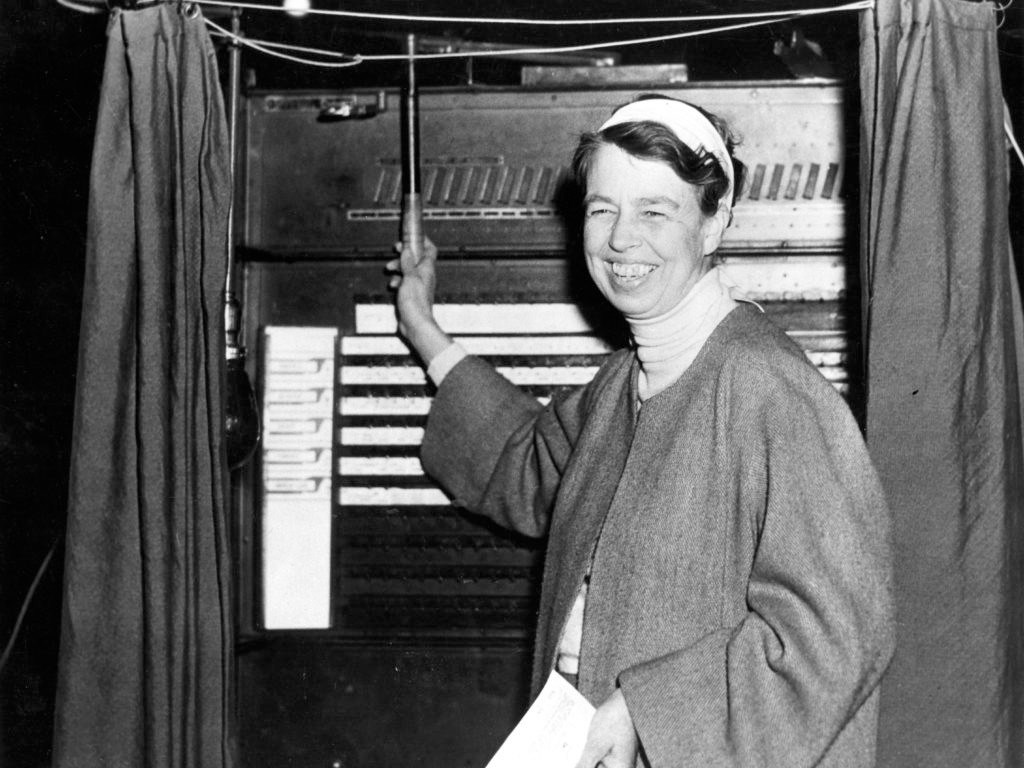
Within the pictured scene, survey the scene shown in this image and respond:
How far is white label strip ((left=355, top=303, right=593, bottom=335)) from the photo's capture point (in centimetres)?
194

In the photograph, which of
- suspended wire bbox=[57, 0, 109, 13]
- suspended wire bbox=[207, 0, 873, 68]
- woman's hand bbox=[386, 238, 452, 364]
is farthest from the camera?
woman's hand bbox=[386, 238, 452, 364]

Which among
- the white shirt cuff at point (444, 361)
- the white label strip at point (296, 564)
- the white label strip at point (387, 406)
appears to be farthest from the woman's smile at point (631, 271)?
the white label strip at point (296, 564)

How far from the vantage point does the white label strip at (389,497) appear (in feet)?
6.41

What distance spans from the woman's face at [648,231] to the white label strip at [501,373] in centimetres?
50

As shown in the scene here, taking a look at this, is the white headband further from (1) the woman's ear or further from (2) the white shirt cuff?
(2) the white shirt cuff

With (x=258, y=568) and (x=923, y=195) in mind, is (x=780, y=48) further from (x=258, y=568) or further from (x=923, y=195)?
(x=258, y=568)

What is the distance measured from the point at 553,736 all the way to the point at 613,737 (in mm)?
75

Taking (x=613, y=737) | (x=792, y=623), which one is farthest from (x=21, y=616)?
(x=792, y=623)

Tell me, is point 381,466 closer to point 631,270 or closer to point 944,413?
point 631,270

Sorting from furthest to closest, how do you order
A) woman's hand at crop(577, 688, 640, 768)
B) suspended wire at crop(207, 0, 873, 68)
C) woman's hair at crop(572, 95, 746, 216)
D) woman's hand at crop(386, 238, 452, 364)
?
1. woman's hand at crop(386, 238, 452, 364)
2. suspended wire at crop(207, 0, 873, 68)
3. woman's hair at crop(572, 95, 746, 216)
4. woman's hand at crop(577, 688, 640, 768)

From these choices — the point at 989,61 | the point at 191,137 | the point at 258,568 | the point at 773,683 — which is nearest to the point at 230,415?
the point at 258,568

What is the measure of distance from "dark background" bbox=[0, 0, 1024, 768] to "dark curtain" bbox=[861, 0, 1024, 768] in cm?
46

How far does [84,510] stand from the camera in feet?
4.69

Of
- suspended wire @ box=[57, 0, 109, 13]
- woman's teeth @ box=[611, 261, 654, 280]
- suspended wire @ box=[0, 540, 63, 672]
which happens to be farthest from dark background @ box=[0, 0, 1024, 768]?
woman's teeth @ box=[611, 261, 654, 280]
